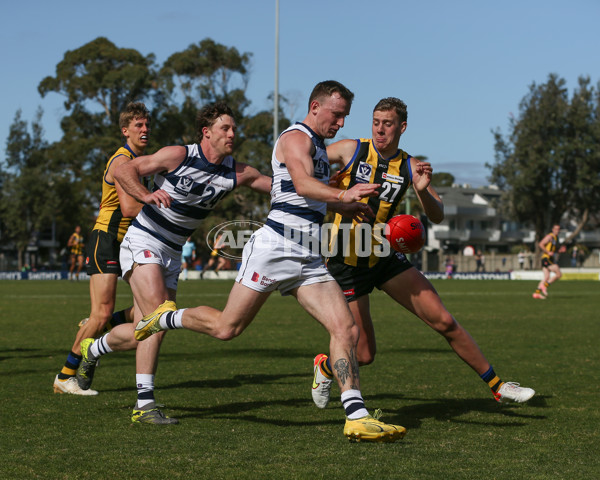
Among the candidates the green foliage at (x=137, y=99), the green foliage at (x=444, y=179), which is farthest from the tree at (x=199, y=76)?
the green foliage at (x=444, y=179)

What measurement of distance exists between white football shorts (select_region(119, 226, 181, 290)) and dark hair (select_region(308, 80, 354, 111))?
1767mm

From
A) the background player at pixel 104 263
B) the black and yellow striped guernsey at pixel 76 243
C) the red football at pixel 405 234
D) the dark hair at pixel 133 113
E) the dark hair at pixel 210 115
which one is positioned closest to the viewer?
the dark hair at pixel 210 115

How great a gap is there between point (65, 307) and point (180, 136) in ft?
134

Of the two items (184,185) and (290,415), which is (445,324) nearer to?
(290,415)

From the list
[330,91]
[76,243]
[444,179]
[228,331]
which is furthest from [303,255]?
[444,179]

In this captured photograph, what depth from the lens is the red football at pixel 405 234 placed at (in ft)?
21.6

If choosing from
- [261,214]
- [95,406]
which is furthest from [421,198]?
[261,214]

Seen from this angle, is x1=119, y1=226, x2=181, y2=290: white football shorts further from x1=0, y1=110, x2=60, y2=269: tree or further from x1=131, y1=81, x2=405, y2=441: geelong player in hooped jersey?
x1=0, y1=110, x2=60, y2=269: tree

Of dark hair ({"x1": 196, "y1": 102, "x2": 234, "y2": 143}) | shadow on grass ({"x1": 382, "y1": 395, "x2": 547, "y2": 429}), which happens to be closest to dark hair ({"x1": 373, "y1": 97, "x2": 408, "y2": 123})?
dark hair ({"x1": 196, "y1": 102, "x2": 234, "y2": 143})

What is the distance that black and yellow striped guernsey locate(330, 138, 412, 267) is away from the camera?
21.9 feet

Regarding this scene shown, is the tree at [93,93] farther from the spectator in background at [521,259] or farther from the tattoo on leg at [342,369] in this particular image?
the tattoo on leg at [342,369]

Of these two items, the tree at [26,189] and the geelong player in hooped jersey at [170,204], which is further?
the tree at [26,189]

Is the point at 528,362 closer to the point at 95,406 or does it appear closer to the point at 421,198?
the point at 421,198

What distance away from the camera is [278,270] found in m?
5.59
